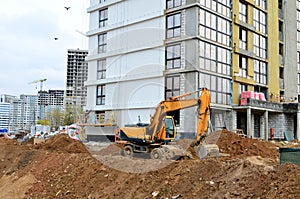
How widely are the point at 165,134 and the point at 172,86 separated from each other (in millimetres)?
10763

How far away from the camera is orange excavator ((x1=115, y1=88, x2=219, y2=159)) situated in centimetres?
1274

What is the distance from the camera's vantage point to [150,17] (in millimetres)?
25984

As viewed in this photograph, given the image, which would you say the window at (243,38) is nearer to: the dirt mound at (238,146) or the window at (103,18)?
the dirt mound at (238,146)

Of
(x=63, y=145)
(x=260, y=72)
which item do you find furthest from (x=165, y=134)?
(x=260, y=72)

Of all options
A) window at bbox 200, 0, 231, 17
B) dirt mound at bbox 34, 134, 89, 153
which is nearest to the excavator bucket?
dirt mound at bbox 34, 134, 89, 153

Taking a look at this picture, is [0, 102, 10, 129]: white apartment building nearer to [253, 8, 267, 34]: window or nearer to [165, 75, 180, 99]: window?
[165, 75, 180, 99]: window

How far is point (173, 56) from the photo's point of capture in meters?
24.3

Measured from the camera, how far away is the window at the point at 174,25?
79.7 feet

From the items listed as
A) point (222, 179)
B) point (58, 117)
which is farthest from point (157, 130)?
point (58, 117)

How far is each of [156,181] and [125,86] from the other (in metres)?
18.2

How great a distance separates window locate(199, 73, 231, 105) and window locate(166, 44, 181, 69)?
208 centimetres

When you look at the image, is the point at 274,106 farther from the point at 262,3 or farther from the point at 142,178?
the point at 142,178

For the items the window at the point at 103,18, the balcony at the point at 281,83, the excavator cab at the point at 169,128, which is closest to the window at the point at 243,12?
the balcony at the point at 281,83

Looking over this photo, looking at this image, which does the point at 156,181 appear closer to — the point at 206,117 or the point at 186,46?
the point at 206,117
